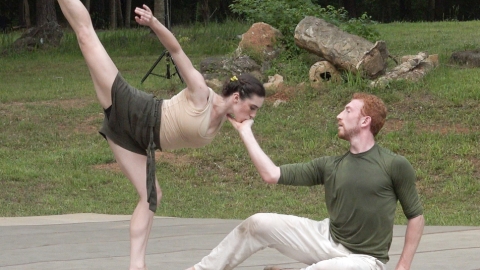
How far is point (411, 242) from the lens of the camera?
440cm

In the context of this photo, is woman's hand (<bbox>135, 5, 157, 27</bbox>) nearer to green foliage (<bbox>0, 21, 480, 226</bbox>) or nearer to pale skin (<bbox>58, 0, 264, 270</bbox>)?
pale skin (<bbox>58, 0, 264, 270</bbox>)

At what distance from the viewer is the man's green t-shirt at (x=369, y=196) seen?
14.4ft

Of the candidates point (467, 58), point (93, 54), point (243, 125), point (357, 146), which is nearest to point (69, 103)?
point (467, 58)

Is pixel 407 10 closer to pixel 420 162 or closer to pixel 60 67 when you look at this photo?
pixel 60 67

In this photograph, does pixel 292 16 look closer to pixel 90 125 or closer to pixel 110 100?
pixel 90 125

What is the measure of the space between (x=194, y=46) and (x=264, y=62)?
778 cm

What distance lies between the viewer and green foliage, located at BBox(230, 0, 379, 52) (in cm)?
1497

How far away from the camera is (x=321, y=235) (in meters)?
4.59

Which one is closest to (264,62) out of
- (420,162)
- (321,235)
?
(420,162)

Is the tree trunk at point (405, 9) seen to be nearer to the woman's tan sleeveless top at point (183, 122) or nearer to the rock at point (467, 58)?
the rock at point (467, 58)

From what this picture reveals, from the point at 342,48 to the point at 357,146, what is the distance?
907cm

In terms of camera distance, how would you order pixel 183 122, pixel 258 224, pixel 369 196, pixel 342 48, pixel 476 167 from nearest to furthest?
pixel 369 196 < pixel 258 224 < pixel 183 122 < pixel 476 167 < pixel 342 48

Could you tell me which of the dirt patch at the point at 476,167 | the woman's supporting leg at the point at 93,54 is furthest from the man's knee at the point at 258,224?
the dirt patch at the point at 476,167

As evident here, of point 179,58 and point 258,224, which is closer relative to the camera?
point 258,224
